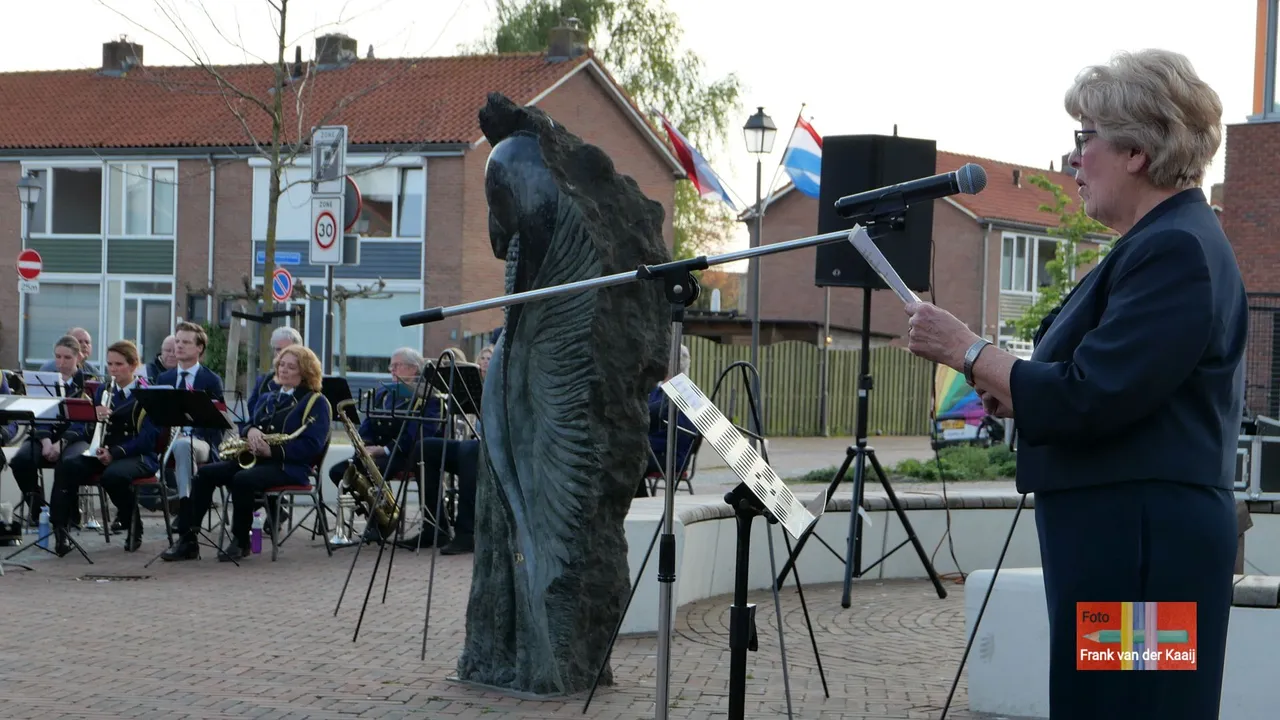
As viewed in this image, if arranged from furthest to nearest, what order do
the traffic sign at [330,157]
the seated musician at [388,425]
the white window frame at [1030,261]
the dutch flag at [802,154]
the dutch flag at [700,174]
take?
the white window frame at [1030,261], the dutch flag at [700,174], the dutch flag at [802,154], the traffic sign at [330,157], the seated musician at [388,425]

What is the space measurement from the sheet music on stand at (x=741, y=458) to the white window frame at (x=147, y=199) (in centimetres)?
3583

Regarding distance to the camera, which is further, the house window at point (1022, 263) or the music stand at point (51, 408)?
the house window at point (1022, 263)

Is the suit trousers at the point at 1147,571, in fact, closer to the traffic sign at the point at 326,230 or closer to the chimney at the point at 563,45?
the traffic sign at the point at 326,230

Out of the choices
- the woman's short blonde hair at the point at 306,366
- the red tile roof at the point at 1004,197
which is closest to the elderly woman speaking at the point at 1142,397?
the woman's short blonde hair at the point at 306,366

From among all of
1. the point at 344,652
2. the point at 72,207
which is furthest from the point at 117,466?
the point at 72,207

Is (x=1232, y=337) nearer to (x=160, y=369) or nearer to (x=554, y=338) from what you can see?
(x=554, y=338)

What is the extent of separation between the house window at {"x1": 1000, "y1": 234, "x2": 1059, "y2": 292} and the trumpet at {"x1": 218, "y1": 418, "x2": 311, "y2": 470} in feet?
129

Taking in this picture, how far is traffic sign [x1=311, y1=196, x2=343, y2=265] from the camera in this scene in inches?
544

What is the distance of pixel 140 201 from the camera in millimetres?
39031

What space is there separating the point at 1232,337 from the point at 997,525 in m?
8.17

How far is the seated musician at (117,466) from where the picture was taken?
11.7m

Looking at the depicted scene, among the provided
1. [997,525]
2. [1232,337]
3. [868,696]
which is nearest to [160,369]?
[997,525]

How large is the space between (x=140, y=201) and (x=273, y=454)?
29851 mm

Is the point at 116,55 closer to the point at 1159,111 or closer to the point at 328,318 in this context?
the point at 328,318
